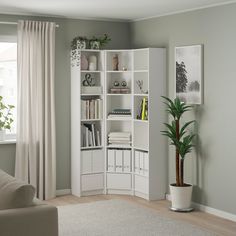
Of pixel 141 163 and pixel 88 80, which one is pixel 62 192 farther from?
pixel 88 80

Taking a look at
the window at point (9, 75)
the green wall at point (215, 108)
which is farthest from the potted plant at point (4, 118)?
the green wall at point (215, 108)

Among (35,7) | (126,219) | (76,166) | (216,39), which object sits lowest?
(126,219)

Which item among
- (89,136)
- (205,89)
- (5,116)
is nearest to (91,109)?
(89,136)

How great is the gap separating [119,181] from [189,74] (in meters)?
1.85

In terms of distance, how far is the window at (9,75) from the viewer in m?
7.10

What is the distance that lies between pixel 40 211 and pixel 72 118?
340 centimetres

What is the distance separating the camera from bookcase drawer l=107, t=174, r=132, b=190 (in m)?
7.26

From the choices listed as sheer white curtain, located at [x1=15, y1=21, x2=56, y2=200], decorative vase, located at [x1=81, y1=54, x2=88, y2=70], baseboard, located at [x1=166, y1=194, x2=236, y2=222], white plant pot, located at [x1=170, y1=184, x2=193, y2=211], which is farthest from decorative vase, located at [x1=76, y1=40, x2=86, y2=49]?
baseboard, located at [x1=166, y1=194, x2=236, y2=222]

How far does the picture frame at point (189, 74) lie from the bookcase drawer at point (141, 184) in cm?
122

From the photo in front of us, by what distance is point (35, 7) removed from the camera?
638 cm

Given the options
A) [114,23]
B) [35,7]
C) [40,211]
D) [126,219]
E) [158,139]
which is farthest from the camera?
[114,23]

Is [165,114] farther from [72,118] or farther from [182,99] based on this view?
[72,118]

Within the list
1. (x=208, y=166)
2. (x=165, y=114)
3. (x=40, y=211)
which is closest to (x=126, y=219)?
(x=208, y=166)

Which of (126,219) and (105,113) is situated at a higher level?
(105,113)
